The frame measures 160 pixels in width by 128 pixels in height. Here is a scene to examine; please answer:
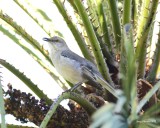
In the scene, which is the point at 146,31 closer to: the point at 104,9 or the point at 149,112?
the point at 104,9

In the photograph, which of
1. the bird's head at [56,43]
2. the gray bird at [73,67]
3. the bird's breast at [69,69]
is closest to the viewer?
the gray bird at [73,67]

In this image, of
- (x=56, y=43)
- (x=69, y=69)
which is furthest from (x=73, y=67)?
(x=56, y=43)

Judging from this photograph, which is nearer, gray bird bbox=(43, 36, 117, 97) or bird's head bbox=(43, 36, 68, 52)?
gray bird bbox=(43, 36, 117, 97)

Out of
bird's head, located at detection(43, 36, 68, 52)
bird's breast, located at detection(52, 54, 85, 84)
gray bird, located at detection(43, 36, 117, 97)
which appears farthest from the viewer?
bird's head, located at detection(43, 36, 68, 52)

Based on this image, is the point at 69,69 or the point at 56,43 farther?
the point at 56,43

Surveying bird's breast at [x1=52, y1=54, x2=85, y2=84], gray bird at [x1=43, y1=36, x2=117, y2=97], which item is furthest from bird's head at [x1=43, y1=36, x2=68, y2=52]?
bird's breast at [x1=52, y1=54, x2=85, y2=84]

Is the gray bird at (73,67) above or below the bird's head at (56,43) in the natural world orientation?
below

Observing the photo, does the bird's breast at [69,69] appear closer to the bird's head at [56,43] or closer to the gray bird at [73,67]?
the gray bird at [73,67]

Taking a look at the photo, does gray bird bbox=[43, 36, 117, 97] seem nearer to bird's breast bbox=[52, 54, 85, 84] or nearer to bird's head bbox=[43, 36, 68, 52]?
bird's breast bbox=[52, 54, 85, 84]

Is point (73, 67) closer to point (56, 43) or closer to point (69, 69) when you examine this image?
point (69, 69)

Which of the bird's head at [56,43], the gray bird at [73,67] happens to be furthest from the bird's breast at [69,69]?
the bird's head at [56,43]

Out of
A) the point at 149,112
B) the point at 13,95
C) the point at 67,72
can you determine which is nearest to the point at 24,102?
the point at 13,95

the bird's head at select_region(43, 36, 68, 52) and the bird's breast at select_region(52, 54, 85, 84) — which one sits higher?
the bird's head at select_region(43, 36, 68, 52)

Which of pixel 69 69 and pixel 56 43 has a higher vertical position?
pixel 56 43
